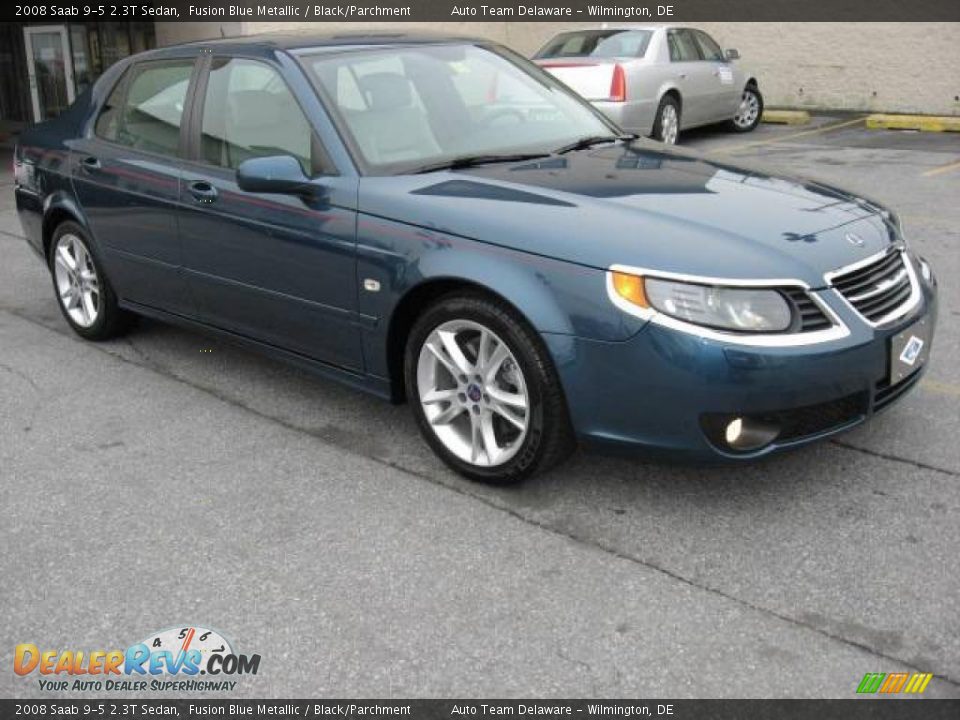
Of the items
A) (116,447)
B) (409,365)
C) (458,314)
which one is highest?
(458,314)

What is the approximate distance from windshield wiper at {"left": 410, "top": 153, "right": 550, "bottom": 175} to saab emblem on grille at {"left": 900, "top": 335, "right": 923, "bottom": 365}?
1591 mm

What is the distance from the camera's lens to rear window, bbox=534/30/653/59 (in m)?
12.4

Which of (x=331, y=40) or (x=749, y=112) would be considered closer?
(x=331, y=40)

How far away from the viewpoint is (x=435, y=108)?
14.1ft

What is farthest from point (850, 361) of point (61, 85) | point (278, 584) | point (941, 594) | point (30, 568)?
point (61, 85)

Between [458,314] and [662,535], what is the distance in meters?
1.02

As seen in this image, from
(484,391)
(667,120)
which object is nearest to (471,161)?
(484,391)

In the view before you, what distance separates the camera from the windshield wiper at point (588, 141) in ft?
14.4

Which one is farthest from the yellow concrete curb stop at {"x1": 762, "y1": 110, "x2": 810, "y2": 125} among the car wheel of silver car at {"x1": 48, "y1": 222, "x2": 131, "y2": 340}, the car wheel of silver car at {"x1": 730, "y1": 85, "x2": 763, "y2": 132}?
the car wheel of silver car at {"x1": 48, "y1": 222, "x2": 131, "y2": 340}

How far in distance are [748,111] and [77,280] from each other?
37.2 feet

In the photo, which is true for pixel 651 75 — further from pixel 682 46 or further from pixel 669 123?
pixel 682 46

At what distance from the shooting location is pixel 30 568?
3.33 meters
